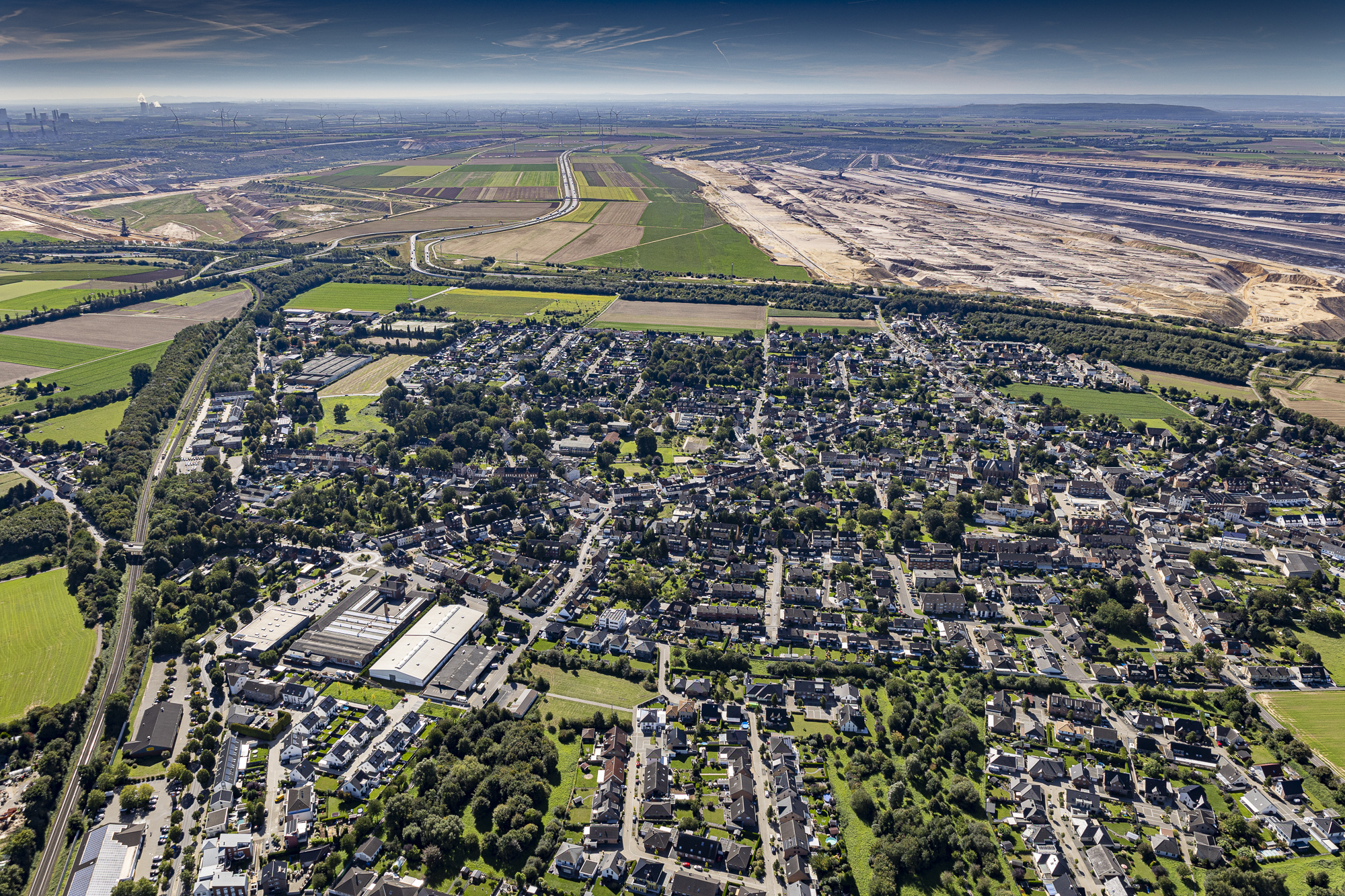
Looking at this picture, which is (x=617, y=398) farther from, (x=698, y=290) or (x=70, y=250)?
(x=70, y=250)

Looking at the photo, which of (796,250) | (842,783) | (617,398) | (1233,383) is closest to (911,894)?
(842,783)

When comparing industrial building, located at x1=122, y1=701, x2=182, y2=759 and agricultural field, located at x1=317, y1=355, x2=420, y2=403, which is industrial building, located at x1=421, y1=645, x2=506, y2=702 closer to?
industrial building, located at x1=122, y1=701, x2=182, y2=759

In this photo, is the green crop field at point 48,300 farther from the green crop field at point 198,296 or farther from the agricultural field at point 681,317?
the agricultural field at point 681,317

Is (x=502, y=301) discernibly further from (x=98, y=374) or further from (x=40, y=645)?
(x=40, y=645)

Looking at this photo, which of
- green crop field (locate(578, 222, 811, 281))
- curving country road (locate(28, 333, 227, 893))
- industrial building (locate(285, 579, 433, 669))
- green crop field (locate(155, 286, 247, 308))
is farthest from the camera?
green crop field (locate(578, 222, 811, 281))

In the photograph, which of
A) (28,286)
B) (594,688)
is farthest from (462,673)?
(28,286)

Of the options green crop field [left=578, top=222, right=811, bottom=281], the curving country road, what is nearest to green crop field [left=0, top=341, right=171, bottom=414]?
the curving country road
